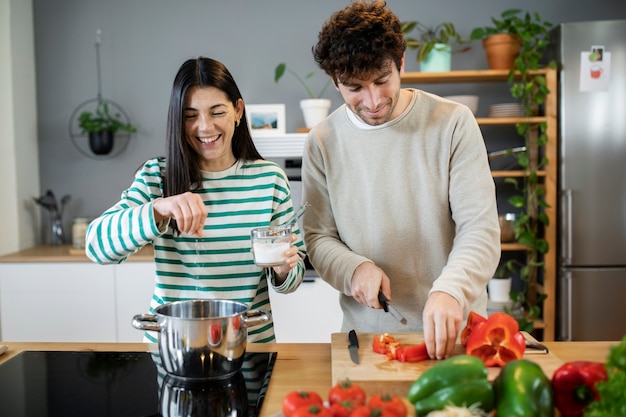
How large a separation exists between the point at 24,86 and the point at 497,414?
3.51 metres

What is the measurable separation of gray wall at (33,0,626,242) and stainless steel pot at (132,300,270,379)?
2.75 metres

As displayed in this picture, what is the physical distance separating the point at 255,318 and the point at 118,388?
0.31 metres

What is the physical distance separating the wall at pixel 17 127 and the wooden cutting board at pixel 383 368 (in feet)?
9.03

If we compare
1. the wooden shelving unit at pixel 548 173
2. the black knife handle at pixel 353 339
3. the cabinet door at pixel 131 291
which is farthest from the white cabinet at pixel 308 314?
the black knife handle at pixel 353 339

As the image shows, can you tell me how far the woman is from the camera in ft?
5.13

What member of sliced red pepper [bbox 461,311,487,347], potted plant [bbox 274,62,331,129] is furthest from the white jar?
sliced red pepper [bbox 461,311,487,347]

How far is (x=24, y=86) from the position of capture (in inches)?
145

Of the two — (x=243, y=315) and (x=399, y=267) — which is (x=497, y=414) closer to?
(x=243, y=315)

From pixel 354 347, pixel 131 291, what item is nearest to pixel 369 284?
pixel 354 347

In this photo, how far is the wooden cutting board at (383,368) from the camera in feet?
3.93

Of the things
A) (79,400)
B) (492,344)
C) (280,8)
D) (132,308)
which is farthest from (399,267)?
(280,8)

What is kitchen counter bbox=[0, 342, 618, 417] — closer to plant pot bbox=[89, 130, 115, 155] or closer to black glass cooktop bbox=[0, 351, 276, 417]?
black glass cooktop bbox=[0, 351, 276, 417]

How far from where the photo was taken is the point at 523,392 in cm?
95

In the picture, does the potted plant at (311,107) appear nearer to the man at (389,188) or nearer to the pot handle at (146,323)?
the man at (389,188)
